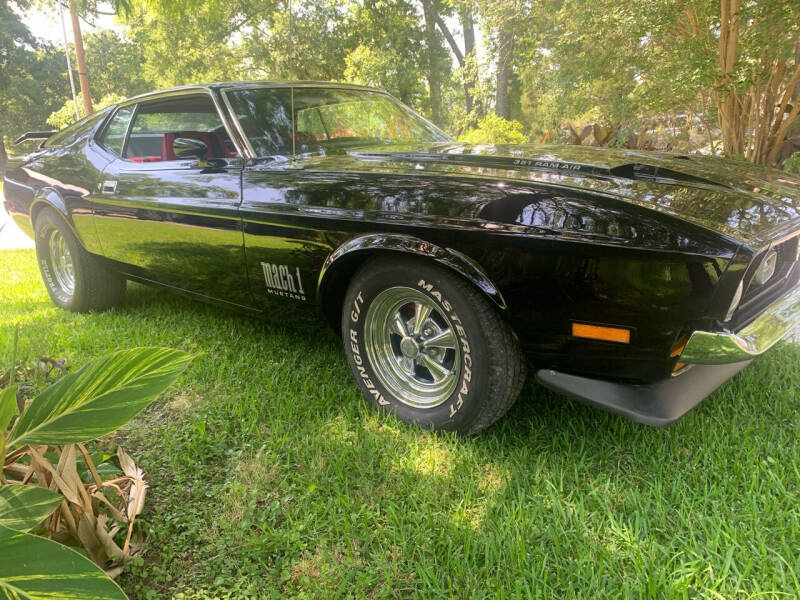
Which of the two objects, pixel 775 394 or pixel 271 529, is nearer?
pixel 271 529

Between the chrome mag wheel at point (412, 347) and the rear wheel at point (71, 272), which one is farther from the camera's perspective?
the rear wheel at point (71, 272)

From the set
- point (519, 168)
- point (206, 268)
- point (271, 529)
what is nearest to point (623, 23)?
point (519, 168)

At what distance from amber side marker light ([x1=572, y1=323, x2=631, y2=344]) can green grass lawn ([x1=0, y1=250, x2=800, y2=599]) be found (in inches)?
20.8

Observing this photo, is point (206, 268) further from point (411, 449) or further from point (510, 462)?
point (510, 462)

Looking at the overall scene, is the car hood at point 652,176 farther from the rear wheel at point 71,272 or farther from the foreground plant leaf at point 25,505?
the rear wheel at point 71,272

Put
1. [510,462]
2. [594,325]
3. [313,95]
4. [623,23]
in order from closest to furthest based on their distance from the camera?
[594,325] → [510,462] → [313,95] → [623,23]

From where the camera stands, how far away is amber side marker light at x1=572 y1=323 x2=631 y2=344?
1.75 meters

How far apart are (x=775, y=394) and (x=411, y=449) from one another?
1.64 m

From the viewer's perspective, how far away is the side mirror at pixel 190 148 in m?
2.72

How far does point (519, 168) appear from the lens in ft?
7.22

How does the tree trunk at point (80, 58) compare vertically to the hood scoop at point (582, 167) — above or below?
above

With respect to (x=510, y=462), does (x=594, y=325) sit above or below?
above

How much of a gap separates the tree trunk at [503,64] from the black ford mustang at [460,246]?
391 inches

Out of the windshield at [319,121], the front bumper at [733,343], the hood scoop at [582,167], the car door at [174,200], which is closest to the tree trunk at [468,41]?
the windshield at [319,121]
